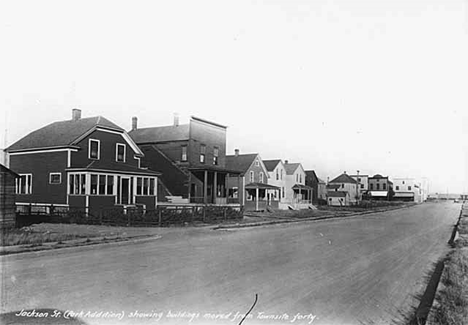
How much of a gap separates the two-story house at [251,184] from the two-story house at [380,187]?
86.5 m

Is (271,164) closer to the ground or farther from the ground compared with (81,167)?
farther from the ground

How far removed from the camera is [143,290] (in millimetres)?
7770

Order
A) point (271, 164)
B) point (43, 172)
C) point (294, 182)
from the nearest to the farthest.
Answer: point (43, 172) → point (271, 164) → point (294, 182)

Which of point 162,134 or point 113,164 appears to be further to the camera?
point 162,134

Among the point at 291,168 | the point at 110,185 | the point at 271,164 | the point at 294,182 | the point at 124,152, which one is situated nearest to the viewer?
the point at 110,185

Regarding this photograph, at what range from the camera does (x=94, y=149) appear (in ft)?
101

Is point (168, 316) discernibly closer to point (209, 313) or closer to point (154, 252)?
point (209, 313)

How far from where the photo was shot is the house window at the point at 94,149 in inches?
1201

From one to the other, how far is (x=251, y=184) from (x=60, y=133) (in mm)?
25856

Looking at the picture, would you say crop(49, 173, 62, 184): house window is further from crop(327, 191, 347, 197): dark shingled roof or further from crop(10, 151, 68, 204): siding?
crop(327, 191, 347, 197): dark shingled roof

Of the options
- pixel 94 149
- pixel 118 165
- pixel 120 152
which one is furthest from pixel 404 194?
pixel 94 149

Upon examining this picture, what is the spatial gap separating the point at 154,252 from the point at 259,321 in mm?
7234

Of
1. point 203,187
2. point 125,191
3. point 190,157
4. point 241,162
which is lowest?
point 125,191

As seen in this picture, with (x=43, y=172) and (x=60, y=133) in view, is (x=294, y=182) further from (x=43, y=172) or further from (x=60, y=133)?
(x=43, y=172)
